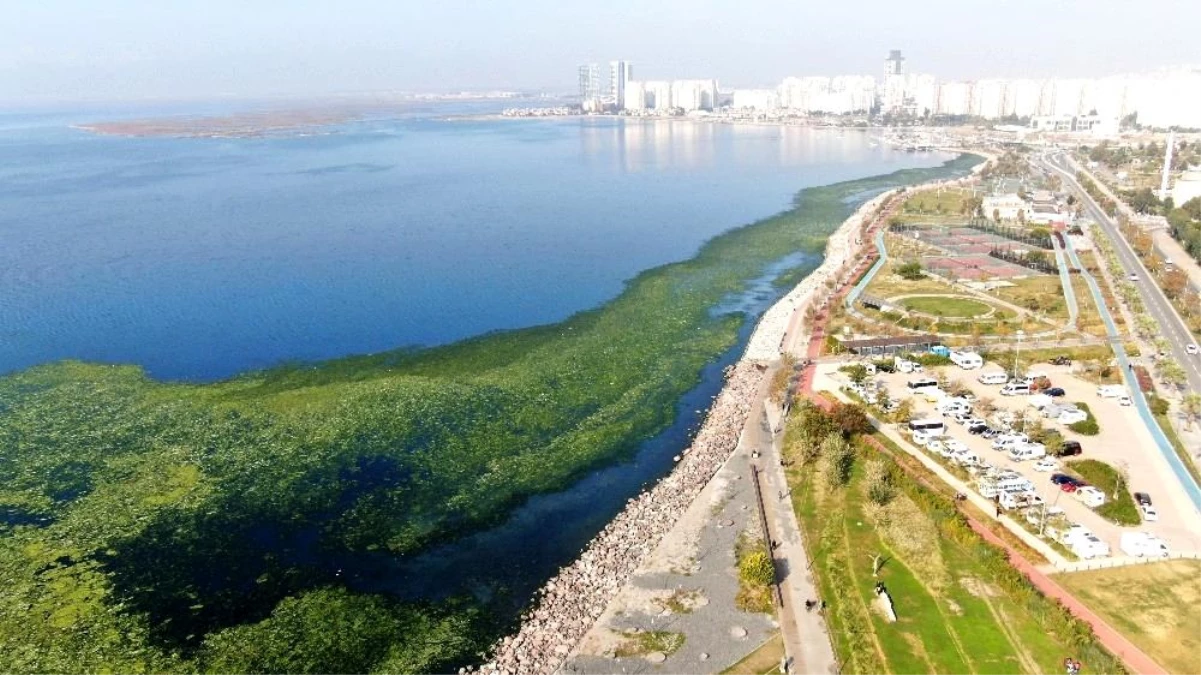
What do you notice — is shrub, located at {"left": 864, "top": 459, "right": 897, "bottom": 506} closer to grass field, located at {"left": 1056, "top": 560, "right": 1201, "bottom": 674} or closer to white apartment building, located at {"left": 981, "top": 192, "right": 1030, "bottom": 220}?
grass field, located at {"left": 1056, "top": 560, "right": 1201, "bottom": 674}

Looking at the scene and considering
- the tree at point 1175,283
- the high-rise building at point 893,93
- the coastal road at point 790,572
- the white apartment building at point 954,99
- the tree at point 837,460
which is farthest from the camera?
the high-rise building at point 893,93

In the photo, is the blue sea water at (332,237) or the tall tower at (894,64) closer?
the blue sea water at (332,237)

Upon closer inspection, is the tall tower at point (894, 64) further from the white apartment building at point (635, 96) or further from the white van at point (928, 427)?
the white van at point (928, 427)

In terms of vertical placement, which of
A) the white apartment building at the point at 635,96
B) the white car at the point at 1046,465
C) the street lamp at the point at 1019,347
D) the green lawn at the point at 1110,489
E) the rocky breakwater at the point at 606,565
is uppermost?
the white apartment building at the point at 635,96


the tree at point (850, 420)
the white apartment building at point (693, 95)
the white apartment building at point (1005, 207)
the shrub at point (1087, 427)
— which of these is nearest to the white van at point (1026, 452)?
the shrub at point (1087, 427)

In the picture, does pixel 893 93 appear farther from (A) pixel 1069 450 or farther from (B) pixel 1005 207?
(A) pixel 1069 450

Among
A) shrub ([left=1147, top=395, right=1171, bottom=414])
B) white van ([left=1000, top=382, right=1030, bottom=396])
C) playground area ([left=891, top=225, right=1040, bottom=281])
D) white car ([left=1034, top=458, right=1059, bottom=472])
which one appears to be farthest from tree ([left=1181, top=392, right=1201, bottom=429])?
playground area ([left=891, top=225, right=1040, bottom=281])

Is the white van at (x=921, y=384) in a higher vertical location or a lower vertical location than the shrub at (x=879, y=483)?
higher
